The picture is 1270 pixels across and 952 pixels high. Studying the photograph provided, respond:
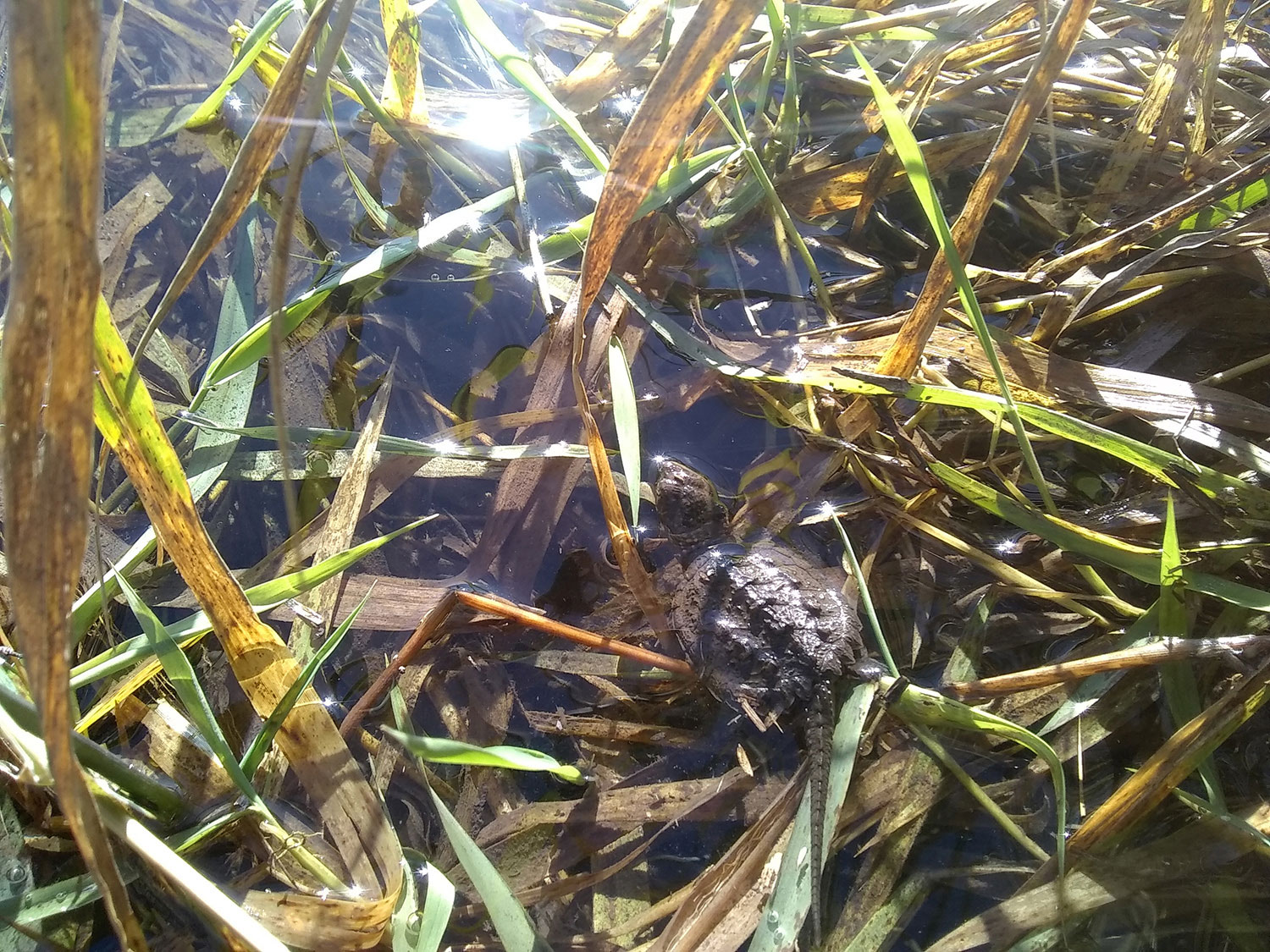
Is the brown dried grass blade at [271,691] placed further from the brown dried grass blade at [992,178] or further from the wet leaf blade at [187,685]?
the brown dried grass blade at [992,178]

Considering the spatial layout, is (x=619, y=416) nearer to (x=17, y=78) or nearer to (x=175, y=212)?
(x=17, y=78)

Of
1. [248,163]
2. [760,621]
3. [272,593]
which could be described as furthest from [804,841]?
[248,163]

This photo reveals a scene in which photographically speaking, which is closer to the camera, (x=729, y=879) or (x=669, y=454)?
(x=729, y=879)

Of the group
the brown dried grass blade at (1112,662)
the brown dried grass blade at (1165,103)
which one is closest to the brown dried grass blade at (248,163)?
the brown dried grass blade at (1112,662)

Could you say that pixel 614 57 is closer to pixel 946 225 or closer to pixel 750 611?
pixel 946 225

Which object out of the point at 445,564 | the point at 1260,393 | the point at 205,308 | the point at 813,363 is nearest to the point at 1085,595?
the point at 1260,393

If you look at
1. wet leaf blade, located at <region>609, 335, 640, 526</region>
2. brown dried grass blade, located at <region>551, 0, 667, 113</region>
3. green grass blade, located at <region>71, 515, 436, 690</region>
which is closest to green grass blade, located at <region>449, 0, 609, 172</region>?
brown dried grass blade, located at <region>551, 0, 667, 113</region>
